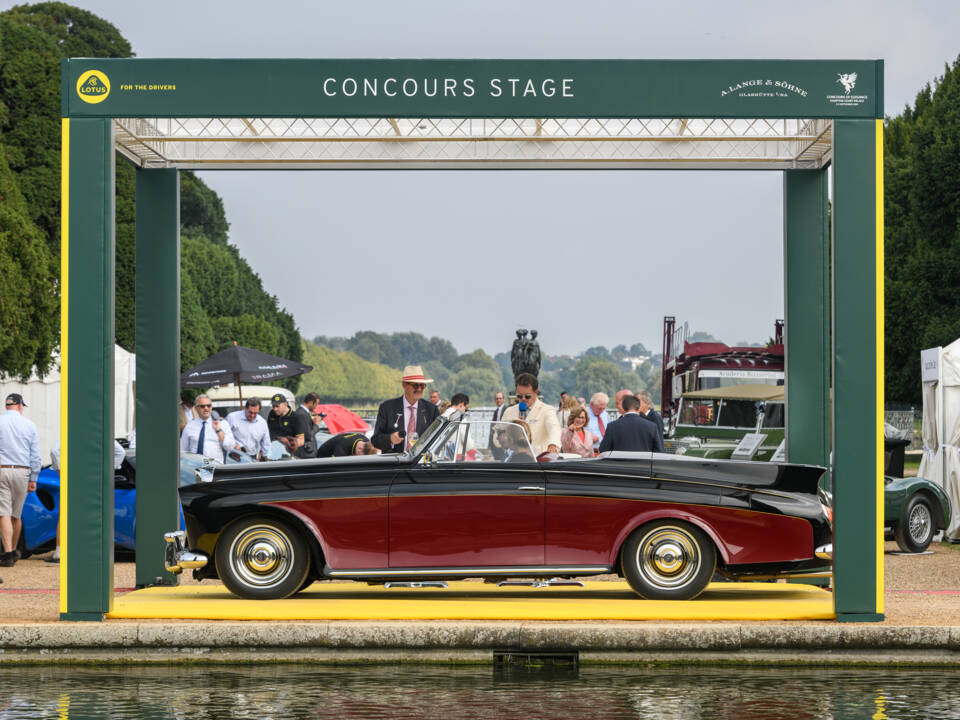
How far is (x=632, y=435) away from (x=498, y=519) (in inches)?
146

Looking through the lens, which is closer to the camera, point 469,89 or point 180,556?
point 469,89

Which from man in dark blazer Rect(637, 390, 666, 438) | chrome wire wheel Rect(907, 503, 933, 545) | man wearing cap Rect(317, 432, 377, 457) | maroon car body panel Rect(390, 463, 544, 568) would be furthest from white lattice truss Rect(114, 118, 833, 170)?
chrome wire wheel Rect(907, 503, 933, 545)

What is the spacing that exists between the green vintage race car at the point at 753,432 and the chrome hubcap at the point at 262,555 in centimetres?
916

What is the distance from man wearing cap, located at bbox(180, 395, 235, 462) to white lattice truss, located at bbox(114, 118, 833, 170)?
6.29 m

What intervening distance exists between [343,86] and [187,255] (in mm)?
70085

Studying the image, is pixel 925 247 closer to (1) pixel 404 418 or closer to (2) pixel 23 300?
(2) pixel 23 300

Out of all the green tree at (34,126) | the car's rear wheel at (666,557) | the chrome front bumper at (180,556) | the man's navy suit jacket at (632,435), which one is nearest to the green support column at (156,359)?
the chrome front bumper at (180,556)

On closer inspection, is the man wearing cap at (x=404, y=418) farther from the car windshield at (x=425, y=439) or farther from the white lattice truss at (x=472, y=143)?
the white lattice truss at (x=472, y=143)

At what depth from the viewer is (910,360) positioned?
4706cm

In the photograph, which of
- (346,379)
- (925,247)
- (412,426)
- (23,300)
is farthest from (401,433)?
(346,379)

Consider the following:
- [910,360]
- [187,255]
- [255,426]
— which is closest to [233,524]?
[255,426]

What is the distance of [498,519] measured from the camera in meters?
10.3

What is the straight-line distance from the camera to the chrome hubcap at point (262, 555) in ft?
34.5

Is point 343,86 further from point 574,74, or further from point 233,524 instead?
point 233,524
